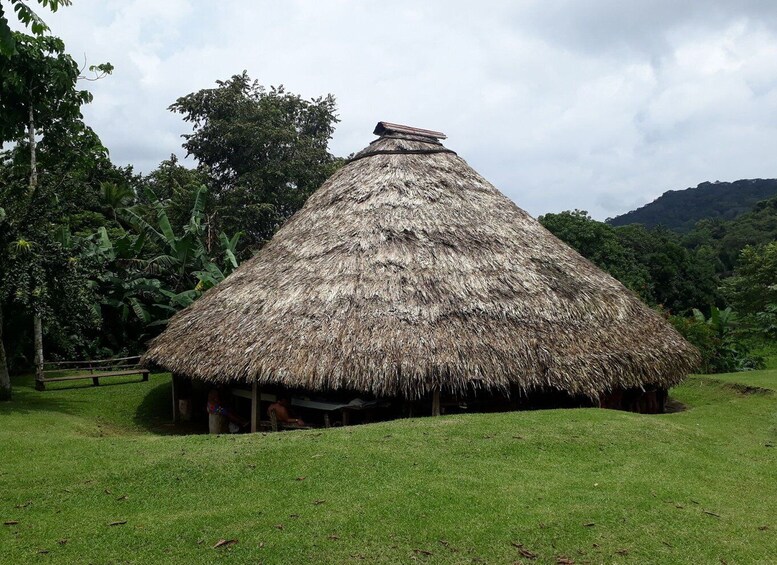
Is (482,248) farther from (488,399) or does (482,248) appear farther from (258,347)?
(258,347)

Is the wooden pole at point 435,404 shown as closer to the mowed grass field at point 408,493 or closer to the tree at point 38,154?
the mowed grass field at point 408,493

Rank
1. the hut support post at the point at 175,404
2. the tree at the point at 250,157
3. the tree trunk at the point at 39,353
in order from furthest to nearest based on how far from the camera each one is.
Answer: the tree at the point at 250,157
the tree trunk at the point at 39,353
the hut support post at the point at 175,404

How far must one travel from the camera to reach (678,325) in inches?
774

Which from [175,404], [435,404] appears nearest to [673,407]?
[435,404]

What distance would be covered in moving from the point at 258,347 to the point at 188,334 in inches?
89.4

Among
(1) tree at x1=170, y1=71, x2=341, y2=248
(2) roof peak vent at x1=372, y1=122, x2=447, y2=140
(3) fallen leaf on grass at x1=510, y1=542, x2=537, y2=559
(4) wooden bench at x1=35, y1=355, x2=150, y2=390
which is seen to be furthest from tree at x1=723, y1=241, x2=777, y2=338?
(3) fallen leaf on grass at x1=510, y1=542, x2=537, y2=559

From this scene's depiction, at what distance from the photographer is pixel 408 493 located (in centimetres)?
688

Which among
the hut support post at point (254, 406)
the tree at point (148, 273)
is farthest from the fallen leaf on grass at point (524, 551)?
the tree at point (148, 273)

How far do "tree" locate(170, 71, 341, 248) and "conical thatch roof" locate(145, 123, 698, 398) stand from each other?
10309 mm

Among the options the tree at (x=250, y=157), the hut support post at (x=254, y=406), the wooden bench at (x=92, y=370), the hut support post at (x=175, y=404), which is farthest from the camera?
the tree at (x=250, y=157)

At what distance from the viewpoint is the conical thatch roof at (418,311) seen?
10703 millimetres

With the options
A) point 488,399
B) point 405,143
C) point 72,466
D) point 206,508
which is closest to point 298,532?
point 206,508

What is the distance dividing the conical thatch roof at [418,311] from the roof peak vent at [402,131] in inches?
101

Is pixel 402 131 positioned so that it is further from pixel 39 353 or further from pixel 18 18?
pixel 18 18
